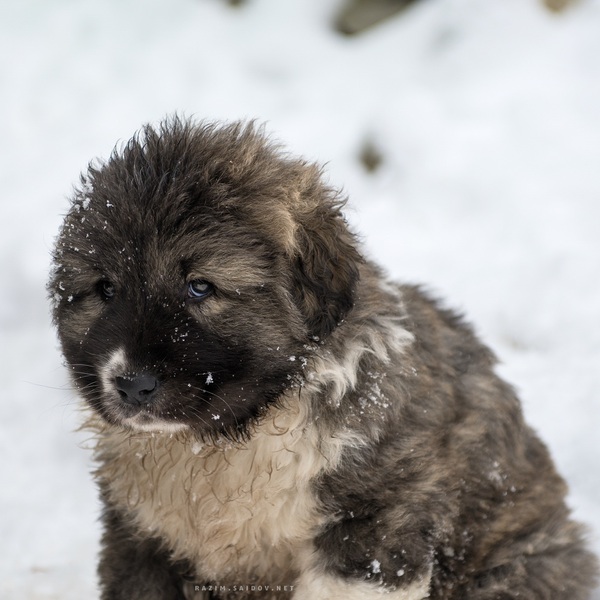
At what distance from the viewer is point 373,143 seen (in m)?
8.02

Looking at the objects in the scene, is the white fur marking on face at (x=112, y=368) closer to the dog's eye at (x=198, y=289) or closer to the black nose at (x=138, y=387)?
the black nose at (x=138, y=387)

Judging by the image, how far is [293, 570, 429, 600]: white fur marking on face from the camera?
4059mm

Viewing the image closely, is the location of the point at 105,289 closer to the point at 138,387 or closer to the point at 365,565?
the point at 138,387

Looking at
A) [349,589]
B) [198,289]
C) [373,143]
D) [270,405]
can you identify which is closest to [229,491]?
[270,405]

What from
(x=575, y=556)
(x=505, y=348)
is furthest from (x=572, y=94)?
(x=575, y=556)

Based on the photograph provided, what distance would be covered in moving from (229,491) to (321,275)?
0.96 metres

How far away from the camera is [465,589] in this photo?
14.6 ft

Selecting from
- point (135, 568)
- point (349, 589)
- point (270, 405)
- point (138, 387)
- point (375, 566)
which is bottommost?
point (135, 568)

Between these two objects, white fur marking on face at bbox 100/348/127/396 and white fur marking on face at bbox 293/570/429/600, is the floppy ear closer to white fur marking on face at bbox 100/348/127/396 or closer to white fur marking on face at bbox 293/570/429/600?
white fur marking on face at bbox 100/348/127/396

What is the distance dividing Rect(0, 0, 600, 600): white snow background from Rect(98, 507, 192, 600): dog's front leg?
1.00 meters

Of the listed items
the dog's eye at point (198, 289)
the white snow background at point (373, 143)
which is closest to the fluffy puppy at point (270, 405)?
the dog's eye at point (198, 289)

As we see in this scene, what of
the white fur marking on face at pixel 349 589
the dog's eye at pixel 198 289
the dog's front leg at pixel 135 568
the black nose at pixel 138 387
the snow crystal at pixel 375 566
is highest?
the dog's eye at pixel 198 289

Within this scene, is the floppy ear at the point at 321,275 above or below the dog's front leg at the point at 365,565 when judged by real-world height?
above

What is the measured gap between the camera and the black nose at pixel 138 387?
3.62 meters
